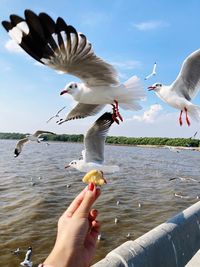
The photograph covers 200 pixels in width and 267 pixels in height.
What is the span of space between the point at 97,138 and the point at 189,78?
1168 millimetres

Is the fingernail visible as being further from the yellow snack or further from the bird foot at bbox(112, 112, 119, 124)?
the bird foot at bbox(112, 112, 119, 124)

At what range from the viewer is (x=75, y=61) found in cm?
207

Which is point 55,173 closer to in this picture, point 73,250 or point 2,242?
point 2,242

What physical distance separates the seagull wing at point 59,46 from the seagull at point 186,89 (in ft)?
1.15

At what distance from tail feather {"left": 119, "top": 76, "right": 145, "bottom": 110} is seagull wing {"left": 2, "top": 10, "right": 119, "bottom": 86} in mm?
71

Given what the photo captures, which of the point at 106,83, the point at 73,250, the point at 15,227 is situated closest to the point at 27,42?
the point at 106,83

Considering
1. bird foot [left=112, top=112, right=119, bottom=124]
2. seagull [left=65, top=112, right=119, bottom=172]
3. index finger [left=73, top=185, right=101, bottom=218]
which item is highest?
bird foot [left=112, top=112, right=119, bottom=124]

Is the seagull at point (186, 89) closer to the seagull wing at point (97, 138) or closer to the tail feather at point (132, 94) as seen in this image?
the tail feather at point (132, 94)

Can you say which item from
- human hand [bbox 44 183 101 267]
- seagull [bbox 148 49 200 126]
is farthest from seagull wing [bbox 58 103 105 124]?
human hand [bbox 44 183 101 267]

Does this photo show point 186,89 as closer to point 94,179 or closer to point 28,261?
point 94,179

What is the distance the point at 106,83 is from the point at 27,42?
605 millimetres

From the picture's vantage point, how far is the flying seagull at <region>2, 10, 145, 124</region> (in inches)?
59.9

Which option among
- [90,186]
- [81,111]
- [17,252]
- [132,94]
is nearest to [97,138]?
[81,111]

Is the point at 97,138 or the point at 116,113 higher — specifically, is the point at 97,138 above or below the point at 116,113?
below
